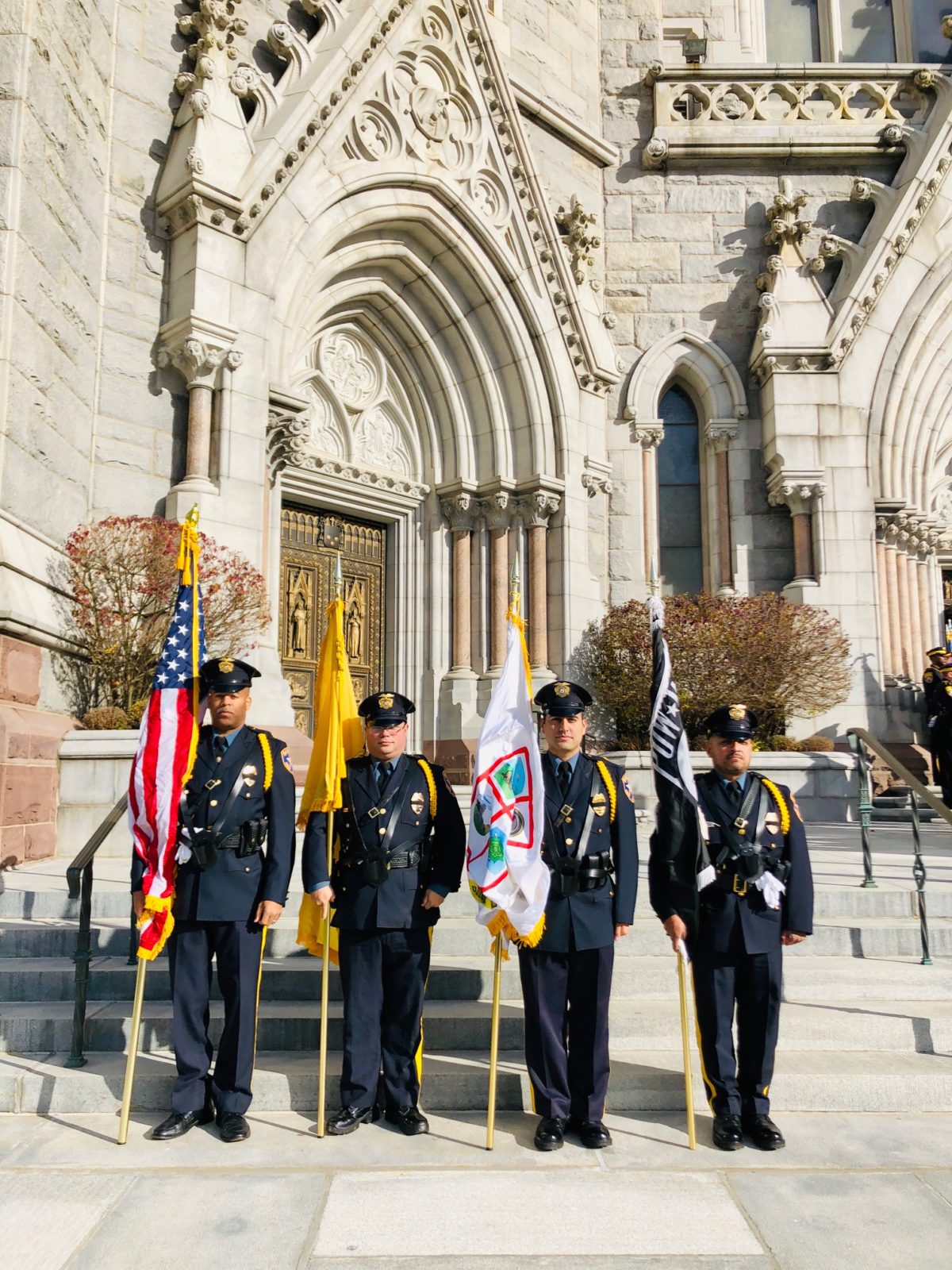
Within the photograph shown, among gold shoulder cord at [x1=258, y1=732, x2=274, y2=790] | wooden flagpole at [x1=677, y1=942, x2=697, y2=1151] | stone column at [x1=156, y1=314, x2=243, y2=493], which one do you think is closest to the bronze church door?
stone column at [x1=156, y1=314, x2=243, y2=493]

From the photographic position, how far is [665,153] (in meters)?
15.6

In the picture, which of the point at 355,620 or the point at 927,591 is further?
the point at 927,591

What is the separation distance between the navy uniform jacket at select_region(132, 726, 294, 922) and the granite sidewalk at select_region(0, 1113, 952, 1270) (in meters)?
0.93

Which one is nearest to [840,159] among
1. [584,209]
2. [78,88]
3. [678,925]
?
[584,209]

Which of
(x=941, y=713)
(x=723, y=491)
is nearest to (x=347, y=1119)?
(x=941, y=713)

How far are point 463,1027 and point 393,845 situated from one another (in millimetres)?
1145

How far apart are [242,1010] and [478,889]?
1129 mm

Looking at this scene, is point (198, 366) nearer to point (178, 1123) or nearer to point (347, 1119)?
point (178, 1123)

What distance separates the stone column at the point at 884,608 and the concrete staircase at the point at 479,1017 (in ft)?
28.1

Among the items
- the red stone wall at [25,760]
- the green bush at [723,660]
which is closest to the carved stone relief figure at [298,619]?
the green bush at [723,660]

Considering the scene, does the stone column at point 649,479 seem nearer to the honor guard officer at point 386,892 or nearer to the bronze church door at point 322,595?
the bronze church door at point 322,595

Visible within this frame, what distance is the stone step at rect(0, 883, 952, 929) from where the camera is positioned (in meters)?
5.97

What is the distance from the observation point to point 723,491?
15.2 metres

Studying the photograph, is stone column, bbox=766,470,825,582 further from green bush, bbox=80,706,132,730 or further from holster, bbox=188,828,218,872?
holster, bbox=188,828,218,872
